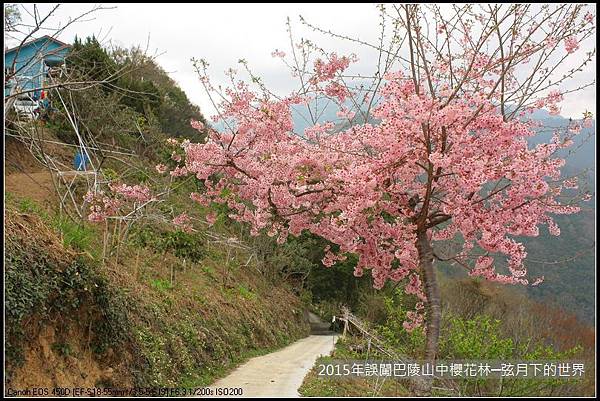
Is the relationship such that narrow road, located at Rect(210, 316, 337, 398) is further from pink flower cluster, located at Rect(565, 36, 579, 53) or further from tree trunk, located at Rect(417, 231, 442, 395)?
pink flower cluster, located at Rect(565, 36, 579, 53)

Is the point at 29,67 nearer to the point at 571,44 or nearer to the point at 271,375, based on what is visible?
the point at 571,44

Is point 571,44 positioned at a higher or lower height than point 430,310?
higher

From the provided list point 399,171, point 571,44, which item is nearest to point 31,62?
point 399,171

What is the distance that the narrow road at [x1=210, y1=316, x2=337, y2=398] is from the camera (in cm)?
749

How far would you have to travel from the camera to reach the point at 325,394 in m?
7.34

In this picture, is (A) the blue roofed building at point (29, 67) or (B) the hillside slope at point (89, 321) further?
(B) the hillside slope at point (89, 321)

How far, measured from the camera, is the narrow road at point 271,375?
749 cm

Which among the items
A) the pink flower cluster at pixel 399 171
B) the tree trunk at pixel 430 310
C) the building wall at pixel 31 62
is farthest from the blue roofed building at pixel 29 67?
the tree trunk at pixel 430 310

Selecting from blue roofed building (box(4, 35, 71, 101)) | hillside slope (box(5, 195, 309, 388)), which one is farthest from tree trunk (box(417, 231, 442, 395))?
blue roofed building (box(4, 35, 71, 101))

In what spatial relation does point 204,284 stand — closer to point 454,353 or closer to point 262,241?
point 454,353

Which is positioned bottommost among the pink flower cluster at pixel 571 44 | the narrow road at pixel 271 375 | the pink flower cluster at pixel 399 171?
the narrow road at pixel 271 375

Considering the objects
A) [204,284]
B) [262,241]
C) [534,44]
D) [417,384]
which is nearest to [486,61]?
[534,44]

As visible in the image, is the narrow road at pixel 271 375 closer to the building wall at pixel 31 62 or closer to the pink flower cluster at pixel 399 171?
the pink flower cluster at pixel 399 171

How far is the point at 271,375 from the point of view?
9188 mm
